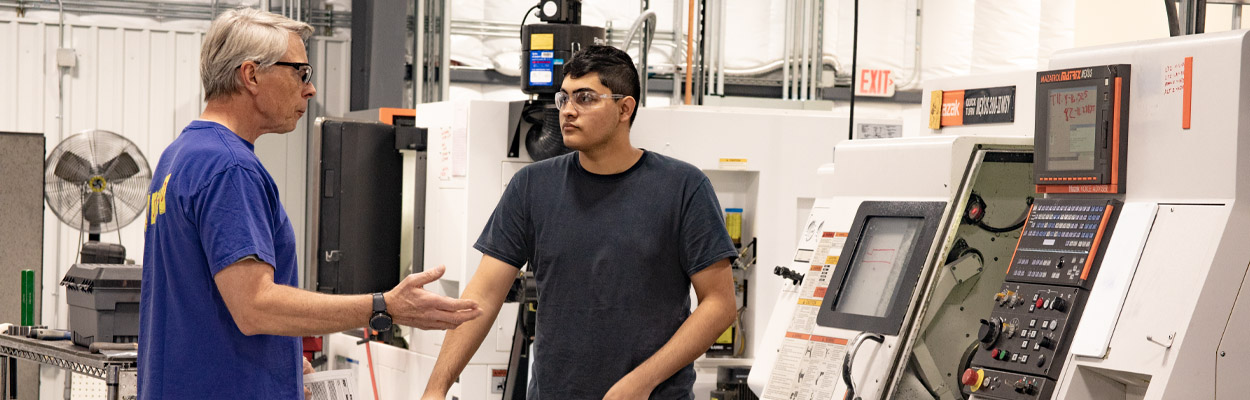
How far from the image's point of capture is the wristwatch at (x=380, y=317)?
7.34ft

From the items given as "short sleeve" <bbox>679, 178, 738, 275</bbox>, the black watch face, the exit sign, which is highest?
the exit sign

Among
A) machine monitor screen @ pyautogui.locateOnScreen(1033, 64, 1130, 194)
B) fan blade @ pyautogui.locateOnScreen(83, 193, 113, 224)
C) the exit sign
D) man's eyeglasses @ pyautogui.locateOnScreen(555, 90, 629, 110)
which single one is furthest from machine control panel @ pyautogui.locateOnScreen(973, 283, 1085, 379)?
the exit sign

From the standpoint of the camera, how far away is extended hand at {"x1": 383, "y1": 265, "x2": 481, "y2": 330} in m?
2.25

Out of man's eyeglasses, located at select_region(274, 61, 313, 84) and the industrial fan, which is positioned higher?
man's eyeglasses, located at select_region(274, 61, 313, 84)

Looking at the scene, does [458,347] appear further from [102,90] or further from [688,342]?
[102,90]

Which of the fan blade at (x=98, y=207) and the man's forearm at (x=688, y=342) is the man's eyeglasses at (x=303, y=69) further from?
the fan blade at (x=98, y=207)

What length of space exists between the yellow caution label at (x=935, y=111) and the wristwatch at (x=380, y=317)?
86.6 inches

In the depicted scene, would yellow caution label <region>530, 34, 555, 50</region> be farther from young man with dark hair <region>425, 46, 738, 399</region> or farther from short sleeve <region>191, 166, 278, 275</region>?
short sleeve <region>191, 166, 278, 275</region>

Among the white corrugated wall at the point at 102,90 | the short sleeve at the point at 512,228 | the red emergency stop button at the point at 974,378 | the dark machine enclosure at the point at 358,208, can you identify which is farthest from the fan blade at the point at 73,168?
the red emergency stop button at the point at 974,378

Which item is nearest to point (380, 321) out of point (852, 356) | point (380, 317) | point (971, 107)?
point (380, 317)

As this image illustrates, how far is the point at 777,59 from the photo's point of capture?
8.44 m

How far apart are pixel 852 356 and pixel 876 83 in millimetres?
5867

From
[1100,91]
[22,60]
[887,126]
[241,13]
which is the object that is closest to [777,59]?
[887,126]

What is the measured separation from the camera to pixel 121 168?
20.5 ft
